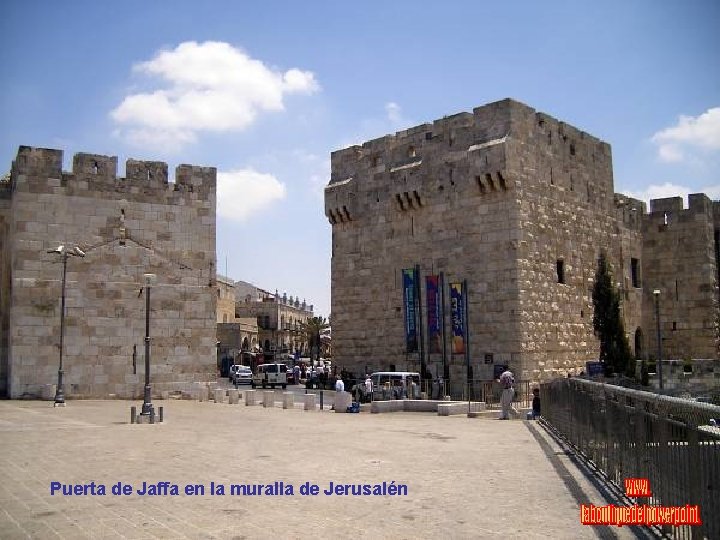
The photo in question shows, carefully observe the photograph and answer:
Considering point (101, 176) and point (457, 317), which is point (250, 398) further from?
point (457, 317)

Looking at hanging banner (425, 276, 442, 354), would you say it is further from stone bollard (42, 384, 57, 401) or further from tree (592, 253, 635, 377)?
stone bollard (42, 384, 57, 401)

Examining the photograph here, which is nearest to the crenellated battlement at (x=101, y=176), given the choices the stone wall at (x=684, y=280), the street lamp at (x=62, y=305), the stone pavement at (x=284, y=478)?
the street lamp at (x=62, y=305)

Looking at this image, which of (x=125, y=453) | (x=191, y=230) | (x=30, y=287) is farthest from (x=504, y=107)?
(x=125, y=453)

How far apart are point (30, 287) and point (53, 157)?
3.63 m

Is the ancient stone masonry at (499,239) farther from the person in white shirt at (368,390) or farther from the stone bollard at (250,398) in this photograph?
the stone bollard at (250,398)

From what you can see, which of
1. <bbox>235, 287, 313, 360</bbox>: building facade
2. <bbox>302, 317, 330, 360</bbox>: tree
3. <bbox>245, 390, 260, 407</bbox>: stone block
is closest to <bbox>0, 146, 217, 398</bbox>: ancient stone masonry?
<bbox>245, 390, 260, 407</bbox>: stone block

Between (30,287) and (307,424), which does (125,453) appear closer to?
(307,424)

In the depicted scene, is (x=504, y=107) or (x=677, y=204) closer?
(x=504, y=107)

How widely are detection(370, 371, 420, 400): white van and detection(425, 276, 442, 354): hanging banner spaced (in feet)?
6.43

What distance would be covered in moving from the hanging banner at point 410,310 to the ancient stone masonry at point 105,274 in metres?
8.05

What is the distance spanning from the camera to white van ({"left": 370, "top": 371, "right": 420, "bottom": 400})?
21.8 m

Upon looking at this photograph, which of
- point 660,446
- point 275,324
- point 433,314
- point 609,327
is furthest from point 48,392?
point 275,324

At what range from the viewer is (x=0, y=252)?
19.3 m

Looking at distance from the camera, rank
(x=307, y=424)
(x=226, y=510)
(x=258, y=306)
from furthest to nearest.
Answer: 1. (x=258, y=306)
2. (x=307, y=424)
3. (x=226, y=510)
